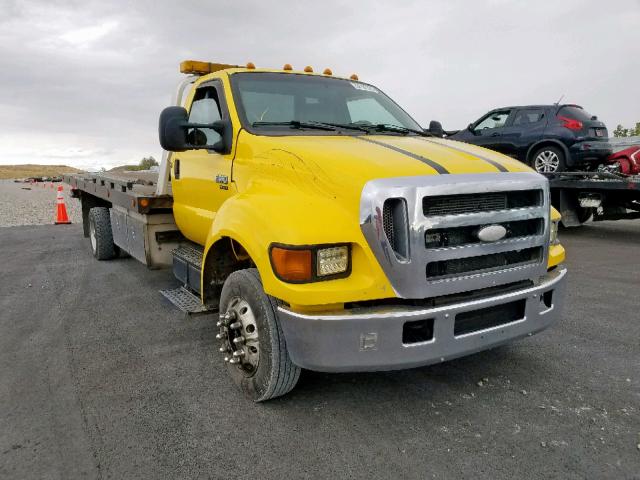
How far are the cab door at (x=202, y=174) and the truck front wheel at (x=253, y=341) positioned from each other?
0.93 metres

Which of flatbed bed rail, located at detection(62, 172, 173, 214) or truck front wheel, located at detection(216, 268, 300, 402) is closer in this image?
truck front wheel, located at detection(216, 268, 300, 402)

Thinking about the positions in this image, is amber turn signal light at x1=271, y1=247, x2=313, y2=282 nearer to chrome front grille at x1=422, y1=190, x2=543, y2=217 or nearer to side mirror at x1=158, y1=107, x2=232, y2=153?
chrome front grille at x1=422, y1=190, x2=543, y2=217

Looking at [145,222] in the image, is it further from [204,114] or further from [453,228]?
[453,228]

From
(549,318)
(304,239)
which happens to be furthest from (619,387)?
(304,239)

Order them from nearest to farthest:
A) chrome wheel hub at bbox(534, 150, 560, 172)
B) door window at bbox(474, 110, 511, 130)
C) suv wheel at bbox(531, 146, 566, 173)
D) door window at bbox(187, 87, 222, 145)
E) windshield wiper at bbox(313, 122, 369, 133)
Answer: windshield wiper at bbox(313, 122, 369, 133)
door window at bbox(187, 87, 222, 145)
suv wheel at bbox(531, 146, 566, 173)
chrome wheel hub at bbox(534, 150, 560, 172)
door window at bbox(474, 110, 511, 130)

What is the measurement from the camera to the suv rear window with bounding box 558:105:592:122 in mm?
10578

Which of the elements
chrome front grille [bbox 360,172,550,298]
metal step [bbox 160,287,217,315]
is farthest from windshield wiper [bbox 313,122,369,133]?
metal step [bbox 160,287,217,315]

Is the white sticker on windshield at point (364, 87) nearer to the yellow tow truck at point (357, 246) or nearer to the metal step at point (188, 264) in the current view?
the yellow tow truck at point (357, 246)

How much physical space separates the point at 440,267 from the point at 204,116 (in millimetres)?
2606

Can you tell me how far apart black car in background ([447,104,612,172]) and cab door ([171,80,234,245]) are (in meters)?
6.81

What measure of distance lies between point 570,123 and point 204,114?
8805 millimetres

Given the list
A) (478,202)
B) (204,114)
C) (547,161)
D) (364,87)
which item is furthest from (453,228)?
(547,161)

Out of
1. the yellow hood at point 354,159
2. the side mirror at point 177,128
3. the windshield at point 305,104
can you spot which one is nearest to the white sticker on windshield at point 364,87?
the windshield at point 305,104

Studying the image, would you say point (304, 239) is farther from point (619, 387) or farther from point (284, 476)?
point (619, 387)
